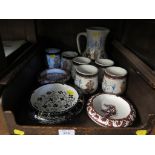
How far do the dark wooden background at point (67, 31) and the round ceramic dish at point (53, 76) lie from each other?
5.8 inches

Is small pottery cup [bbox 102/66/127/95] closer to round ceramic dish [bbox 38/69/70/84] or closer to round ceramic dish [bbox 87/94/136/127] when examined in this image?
round ceramic dish [bbox 87/94/136/127]

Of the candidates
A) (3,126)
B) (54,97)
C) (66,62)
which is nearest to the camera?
(3,126)

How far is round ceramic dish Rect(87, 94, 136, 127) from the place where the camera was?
0.36 metres

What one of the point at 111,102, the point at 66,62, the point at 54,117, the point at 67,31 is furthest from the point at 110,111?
the point at 67,31

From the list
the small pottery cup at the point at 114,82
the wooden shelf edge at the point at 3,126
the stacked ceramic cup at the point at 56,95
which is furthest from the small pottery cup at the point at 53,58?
the wooden shelf edge at the point at 3,126

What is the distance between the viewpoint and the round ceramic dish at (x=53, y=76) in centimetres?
53

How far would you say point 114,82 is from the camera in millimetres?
455

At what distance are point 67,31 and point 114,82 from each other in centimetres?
32

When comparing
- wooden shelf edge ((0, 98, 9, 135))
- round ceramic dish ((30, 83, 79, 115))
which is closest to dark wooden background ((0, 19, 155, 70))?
round ceramic dish ((30, 83, 79, 115))

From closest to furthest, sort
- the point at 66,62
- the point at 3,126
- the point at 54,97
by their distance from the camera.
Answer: the point at 3,126 < the point at 54,97 < the point at 66,62

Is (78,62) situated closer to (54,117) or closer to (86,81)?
(86,81)

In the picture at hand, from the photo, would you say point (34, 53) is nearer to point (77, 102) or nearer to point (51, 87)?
point (51, 87)

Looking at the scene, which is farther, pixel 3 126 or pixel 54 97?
pixel 54 97

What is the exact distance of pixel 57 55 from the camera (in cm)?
61
